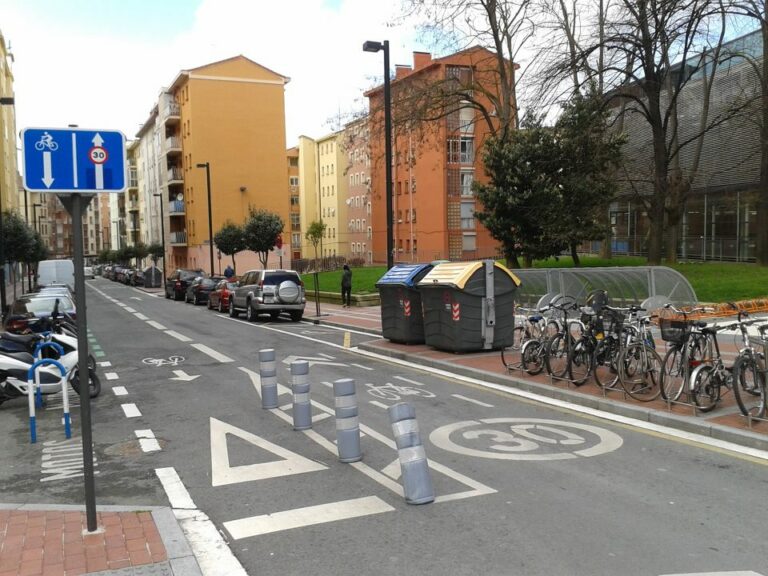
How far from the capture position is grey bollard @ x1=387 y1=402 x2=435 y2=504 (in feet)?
17.6

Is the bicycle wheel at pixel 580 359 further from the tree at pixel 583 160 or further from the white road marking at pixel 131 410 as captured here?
the tree at pixel 583 160

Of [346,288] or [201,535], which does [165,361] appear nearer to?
[201,535]

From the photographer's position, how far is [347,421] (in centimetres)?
658

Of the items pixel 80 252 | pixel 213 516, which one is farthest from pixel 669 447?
pixel 80 252

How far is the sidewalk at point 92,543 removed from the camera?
167 inches

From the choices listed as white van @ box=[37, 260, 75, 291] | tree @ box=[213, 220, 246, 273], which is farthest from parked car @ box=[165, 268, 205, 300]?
tree @ box=[213, 220, 246, 273]

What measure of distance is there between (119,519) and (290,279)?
19063 mm

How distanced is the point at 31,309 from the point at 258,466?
555 inches

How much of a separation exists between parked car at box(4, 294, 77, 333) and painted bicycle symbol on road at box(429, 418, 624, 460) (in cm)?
1245

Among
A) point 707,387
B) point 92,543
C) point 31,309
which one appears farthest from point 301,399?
point 31,309

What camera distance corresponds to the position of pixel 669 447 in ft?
22.5

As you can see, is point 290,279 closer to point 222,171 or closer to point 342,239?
point 222,171

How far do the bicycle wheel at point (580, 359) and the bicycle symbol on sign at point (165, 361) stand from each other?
7.92 m

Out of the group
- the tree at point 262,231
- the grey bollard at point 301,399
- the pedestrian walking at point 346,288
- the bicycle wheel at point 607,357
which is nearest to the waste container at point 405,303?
the bicycle wheel at point 607,357
